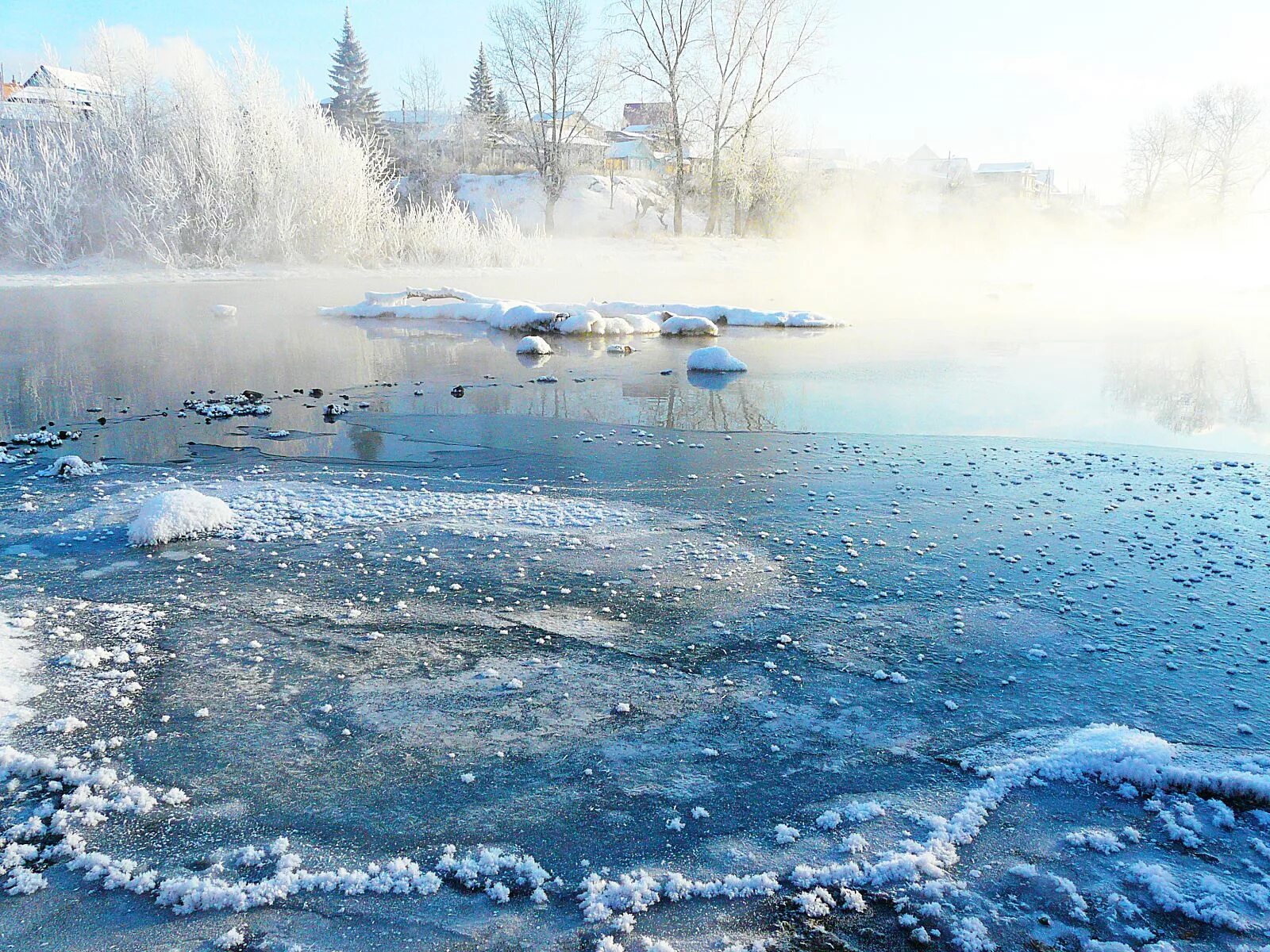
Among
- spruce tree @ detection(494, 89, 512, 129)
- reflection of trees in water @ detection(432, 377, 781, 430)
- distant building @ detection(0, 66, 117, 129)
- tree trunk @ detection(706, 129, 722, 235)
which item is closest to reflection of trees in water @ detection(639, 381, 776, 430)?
reflection of trees in water @ detection(432, 377, 781, 430)

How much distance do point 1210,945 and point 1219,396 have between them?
9.35m

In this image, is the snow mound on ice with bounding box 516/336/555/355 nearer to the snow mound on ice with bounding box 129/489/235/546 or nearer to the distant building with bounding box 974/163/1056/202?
the snow mound on ice with bounding box 129/489/235/546

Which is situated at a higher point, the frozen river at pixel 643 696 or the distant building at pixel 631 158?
the distant building at pixel 631 158

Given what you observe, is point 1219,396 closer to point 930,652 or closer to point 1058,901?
point 930,652

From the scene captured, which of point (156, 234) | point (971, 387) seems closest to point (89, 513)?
point (971, 387)

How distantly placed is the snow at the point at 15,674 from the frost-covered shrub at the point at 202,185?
86.8 feet

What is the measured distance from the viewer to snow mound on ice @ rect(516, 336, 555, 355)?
1336cm

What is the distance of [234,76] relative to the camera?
28.8 metres

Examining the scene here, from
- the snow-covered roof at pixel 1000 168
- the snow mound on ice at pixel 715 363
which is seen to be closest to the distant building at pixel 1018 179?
the snow-covered roof at pixel 1000 168

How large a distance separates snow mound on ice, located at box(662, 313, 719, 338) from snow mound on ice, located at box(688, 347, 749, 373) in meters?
4.32

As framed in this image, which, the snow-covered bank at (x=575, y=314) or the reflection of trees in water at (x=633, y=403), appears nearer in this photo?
the reflection of trees in water at (x=633, y=403)

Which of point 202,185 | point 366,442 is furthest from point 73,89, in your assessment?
point 366,442

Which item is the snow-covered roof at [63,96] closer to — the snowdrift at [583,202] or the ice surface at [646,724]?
the snowdrift at [583,202]

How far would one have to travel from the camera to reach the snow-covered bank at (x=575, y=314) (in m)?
15.9
